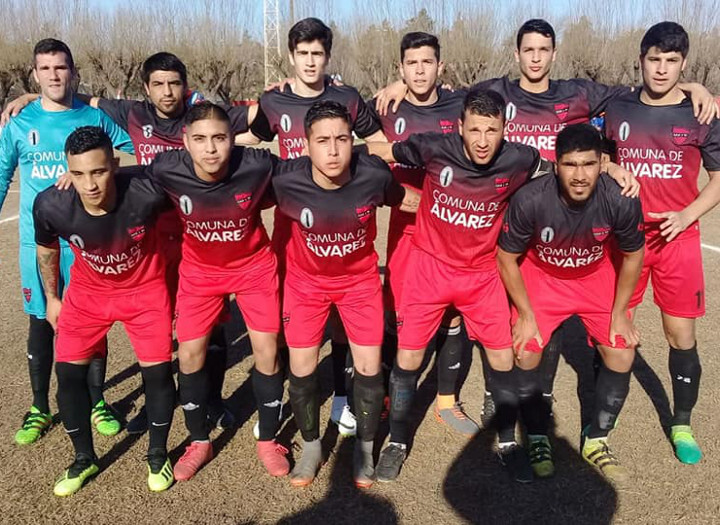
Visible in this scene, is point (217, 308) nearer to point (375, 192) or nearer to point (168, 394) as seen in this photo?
point (168, 394)

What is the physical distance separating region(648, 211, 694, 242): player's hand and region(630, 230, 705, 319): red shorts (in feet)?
0.55

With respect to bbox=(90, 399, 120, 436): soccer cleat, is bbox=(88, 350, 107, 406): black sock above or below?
above

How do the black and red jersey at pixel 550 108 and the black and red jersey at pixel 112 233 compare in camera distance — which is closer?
the black and red jersey at pixel 112 233

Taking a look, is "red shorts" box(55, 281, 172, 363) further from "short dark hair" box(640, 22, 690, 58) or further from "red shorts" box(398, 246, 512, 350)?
"short dark hair" box(640, 22, 690, 58)

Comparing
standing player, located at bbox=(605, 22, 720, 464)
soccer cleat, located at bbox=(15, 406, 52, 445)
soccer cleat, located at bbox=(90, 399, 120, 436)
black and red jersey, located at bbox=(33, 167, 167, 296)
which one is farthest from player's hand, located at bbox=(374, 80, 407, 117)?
soccer cleat, located at bbox=(15, 406, 52, 445)

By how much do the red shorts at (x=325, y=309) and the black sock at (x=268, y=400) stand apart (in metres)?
0.32

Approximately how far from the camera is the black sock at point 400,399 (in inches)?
153

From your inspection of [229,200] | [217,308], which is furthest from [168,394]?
[229,200]

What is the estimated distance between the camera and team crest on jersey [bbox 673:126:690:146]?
3889mm

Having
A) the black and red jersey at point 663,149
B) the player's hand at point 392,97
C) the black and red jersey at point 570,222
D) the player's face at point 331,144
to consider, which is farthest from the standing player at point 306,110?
the black and red jersey at point 663,149

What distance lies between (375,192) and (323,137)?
19.4 inches

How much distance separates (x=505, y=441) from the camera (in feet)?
12.9

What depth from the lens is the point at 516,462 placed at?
3.84 meters

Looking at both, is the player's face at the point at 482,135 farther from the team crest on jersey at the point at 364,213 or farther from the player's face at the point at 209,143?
the player's face at the point at 209,143
